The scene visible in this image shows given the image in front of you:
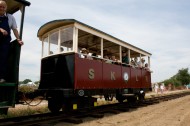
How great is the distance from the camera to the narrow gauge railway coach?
27.3 ft

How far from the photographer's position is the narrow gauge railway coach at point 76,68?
8.31 meters

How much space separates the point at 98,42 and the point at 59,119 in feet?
14.1

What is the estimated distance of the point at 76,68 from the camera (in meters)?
8.26

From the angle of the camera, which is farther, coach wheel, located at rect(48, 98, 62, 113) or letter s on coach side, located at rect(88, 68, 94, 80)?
coach wheel, located at rect(48, 98, 62, 113)

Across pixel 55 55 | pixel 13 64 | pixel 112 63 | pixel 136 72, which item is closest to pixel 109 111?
pixel 112 63

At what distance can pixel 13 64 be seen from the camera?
5594mm

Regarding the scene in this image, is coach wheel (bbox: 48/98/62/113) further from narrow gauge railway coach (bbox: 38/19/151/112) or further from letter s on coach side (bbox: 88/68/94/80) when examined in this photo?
letter s on coach side (bbox: 88/68/94/80)

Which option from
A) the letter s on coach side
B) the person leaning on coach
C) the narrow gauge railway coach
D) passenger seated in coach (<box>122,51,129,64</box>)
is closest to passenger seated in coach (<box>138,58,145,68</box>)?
A: passenger seated in coach (<box>122,51,129,64</box>)

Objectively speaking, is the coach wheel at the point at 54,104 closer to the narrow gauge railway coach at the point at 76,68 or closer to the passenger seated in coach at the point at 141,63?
the narrow gauge railway coach at the point at 76,68

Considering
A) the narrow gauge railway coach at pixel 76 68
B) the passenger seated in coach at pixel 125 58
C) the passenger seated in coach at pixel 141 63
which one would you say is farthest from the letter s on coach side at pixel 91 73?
the passenger seated in coach at pixel 141 63

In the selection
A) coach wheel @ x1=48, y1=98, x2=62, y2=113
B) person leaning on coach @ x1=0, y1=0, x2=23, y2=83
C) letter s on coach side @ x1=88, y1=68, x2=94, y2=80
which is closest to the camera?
person leaning on coach @ x1=0, y1=0, x2=23, y2=83

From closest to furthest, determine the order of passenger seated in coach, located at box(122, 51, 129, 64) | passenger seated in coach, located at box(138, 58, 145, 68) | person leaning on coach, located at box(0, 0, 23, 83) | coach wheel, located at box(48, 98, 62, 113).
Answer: person leaning on coach, located at box(0, 0, 23, 83) < coach wheel, located at box(48, 98, 62, 113) < passenger seated in coach, located at box(122, 51, 129, 64) < passenger seated in coach, located at box(138, 58, 145, 68)

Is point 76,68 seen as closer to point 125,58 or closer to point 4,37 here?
point 4,37

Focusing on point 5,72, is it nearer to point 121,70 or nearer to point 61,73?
point 61,73
